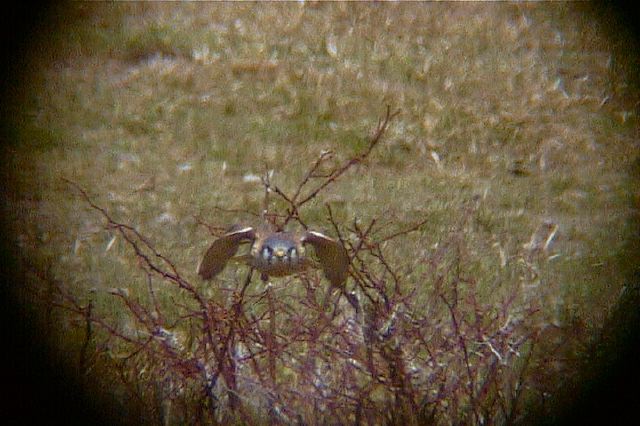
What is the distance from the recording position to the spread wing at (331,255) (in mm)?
2330

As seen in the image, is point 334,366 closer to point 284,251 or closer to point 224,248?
point 284,251

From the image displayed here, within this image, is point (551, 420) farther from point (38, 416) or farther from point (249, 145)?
point (249, 145)

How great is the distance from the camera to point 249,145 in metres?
4.58

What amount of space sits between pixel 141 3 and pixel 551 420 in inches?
151

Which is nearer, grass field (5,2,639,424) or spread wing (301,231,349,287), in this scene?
spread wing (301,231,349,287)

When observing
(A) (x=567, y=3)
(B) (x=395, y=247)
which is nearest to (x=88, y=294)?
(B) (x=395, y=247)

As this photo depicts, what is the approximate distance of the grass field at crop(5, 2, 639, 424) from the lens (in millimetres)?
3588

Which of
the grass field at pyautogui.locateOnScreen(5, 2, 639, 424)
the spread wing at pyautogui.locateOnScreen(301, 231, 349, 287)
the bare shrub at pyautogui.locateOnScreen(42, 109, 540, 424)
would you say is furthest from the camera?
the grass field at pyautogui.locateOnScreen(5, 2, 639, 424)

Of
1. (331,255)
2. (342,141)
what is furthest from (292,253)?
(342,141)

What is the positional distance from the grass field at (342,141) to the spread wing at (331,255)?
2.05 feet

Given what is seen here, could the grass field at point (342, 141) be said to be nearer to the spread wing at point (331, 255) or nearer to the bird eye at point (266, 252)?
the spread wing at point (331, 255)

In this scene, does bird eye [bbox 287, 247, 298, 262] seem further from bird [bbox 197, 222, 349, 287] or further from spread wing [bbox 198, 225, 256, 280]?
spread wing [bbox 198, 225, 256, 280]

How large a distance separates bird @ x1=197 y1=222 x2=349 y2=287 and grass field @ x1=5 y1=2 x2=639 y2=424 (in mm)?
584

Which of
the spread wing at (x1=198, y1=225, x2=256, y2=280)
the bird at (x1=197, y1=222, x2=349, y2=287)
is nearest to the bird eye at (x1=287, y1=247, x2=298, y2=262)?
the bird at (x1=197, y1=222, x2=349, y2=287)
